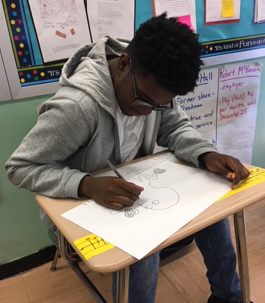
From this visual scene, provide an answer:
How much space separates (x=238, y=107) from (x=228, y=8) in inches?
21.4

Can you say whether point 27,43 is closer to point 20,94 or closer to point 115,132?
point 20,94

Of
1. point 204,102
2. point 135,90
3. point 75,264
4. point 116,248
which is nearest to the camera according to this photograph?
point 116,248

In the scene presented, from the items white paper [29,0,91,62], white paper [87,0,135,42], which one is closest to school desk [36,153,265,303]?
white paper [29,0,91,62]

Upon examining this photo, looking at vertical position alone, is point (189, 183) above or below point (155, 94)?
below

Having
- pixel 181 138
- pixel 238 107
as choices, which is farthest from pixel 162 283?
Answer: pixel 238 107

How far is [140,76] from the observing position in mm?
702

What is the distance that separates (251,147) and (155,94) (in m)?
1.31

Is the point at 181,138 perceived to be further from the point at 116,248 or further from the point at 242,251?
the point at 116,248

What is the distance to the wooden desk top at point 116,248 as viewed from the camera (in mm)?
498

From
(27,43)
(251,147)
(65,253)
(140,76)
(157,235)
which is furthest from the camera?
(251,147)

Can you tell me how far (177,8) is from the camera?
125cm

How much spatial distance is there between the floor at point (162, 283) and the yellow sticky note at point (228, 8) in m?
1.14

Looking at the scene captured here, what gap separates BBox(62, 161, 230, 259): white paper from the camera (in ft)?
1.81

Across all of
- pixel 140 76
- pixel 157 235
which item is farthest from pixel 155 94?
pixel 157 235
